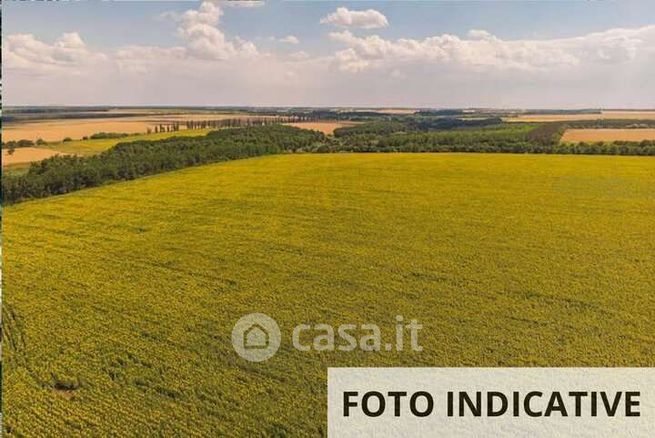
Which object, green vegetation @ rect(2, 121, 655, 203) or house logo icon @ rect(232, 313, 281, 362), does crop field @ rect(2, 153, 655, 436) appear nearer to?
house logo icon @ rect(232, 313, 281, 362)

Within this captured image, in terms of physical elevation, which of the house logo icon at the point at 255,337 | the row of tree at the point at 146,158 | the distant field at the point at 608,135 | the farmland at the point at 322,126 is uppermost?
the farmland at the point at 322,126

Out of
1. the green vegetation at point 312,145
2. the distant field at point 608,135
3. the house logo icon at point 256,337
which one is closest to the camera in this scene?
the house logo icon at point 256,337

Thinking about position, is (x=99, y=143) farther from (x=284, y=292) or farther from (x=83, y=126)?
(x=284, y=292)

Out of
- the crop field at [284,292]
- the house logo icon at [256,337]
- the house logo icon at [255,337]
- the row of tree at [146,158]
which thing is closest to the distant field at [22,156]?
the row of tree at [146,158]

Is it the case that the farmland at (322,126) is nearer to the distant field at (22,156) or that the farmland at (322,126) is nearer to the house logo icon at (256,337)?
the distant field at (22,156)

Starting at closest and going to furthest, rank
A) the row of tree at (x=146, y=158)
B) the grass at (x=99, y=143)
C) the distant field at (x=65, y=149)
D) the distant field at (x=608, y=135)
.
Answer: the distant field at (x=65, y=149) < the row of tree at (x=146, y=158) < the grass at (x=99, y=143) < the distant field at (x=608, y=135)

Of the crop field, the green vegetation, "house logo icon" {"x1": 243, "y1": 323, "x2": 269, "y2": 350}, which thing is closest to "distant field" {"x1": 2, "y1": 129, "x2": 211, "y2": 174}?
the green vegetation

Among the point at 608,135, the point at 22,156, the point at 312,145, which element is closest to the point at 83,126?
the point at 22,156
